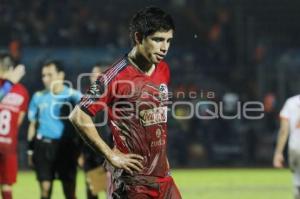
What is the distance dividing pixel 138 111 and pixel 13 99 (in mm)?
5072

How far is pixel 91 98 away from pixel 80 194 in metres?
8.66

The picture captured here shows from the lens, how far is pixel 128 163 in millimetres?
5438

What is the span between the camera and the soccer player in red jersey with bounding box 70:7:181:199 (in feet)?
17.9

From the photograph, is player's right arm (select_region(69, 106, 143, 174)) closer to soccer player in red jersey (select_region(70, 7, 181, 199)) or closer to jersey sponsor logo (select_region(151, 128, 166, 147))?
soccer player in red jersey (select_region(70, 7, 181, 199))

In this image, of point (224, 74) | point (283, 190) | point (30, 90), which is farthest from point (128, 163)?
point (224, 74)

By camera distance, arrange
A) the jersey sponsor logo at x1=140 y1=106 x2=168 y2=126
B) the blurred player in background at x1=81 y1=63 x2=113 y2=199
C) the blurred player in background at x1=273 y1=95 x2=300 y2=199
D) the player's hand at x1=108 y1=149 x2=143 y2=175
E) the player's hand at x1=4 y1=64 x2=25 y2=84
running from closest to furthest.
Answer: the player's hand at x1=108 y1=149 x2=143 y2=175 < the jersey sponsor logo at x1=140 y1=106 x2=168 y2=126 < the blurred player in background at x1=273 y1=95 x2=300 y2=199 < the player's hand at x1=4 y1=64 x2=25 y2=84 < the blurred player in background at x1=81 y1=63 x2=113 y2=199

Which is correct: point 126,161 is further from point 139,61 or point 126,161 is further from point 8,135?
point 8,135

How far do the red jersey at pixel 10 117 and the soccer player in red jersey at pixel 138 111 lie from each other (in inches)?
193

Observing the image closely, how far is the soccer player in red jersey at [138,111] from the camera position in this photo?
17.9ft

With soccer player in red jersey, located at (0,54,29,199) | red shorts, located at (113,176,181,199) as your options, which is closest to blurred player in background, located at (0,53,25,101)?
soccer player in red jersey, located at (0,54,29,199)

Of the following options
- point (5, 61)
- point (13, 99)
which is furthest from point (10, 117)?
point (5, 61)

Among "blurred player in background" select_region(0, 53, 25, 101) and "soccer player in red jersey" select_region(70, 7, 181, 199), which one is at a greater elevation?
"blurred player in background" select_region(0, 53, 25, 101)

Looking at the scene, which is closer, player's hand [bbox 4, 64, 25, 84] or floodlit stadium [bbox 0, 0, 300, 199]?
player's hand [bbox 4, 64, 25, 84]

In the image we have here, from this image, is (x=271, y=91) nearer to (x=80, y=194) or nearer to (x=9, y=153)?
(x=80, y=194)
